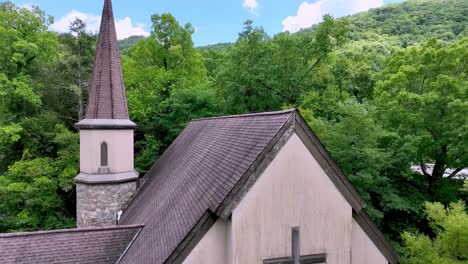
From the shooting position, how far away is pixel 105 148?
1326cm

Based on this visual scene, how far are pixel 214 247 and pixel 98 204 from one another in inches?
344

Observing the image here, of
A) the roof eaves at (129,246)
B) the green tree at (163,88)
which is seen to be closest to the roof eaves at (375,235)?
the roof eaves at (129,246)

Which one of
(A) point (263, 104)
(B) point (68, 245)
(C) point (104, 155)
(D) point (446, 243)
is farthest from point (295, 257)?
(A) point (263, 104)

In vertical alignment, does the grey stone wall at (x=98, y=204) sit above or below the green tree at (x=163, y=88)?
below

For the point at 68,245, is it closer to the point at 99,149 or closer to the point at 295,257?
the point at 295,257

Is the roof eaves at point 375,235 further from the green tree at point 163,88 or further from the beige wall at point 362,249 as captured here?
the green tree at point 163,88

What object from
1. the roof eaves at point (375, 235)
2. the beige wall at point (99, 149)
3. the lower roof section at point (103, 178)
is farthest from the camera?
the beige wall at point (99, 149)

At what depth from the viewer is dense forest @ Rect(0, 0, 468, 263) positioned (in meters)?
14.9

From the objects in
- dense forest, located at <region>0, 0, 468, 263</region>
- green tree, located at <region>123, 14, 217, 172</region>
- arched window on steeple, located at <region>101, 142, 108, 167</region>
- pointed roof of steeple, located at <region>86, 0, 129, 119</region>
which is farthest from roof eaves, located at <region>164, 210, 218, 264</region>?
green tree, located at <region>123, 14, 217, 172</region>

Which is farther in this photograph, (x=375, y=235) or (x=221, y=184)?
(x=375, y=235)

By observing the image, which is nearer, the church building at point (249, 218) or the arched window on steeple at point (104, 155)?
the church building at point (249, 218)

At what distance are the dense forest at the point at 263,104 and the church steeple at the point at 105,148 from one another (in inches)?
310

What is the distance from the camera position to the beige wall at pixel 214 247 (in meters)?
5.72

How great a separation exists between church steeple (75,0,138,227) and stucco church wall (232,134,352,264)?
29.3ft
